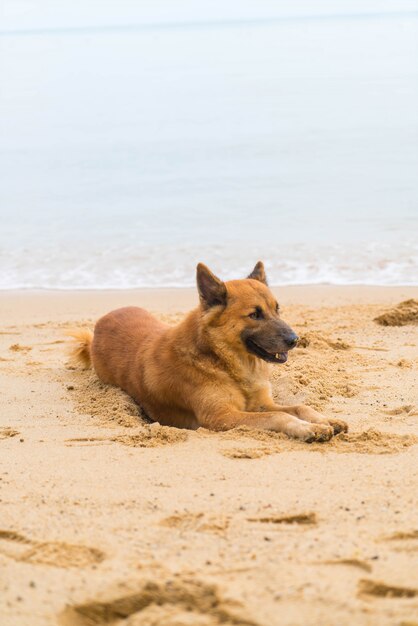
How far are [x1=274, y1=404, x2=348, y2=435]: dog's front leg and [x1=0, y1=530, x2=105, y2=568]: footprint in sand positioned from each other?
82.4 inches

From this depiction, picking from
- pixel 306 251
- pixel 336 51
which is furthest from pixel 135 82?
pixel 306 251

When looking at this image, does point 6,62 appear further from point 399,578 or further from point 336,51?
point 399,578

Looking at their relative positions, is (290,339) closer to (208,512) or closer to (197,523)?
(208,512)

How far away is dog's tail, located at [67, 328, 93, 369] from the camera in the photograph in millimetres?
7574

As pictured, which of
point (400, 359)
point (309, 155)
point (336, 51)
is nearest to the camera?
point (400, 359)

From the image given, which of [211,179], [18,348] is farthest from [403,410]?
[211,179]

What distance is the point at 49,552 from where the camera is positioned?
3744 millimetres

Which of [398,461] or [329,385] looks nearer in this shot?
[398,461]

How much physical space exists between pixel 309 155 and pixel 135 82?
21.4m

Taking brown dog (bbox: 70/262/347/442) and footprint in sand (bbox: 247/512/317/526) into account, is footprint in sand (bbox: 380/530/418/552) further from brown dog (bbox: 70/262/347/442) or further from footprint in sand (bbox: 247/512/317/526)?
brown dog (bbox: 70/262/347/442)

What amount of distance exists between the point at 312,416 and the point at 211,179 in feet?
45.9

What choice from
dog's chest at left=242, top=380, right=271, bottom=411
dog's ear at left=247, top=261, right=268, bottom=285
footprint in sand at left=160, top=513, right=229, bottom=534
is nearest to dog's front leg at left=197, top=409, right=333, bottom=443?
dog's chest at left=242, top=380, right=271, bottom=411

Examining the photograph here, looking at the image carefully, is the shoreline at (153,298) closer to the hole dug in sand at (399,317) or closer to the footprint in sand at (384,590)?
the hole dug in sand at (399,317)

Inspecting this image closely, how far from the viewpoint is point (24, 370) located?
7578 mm
